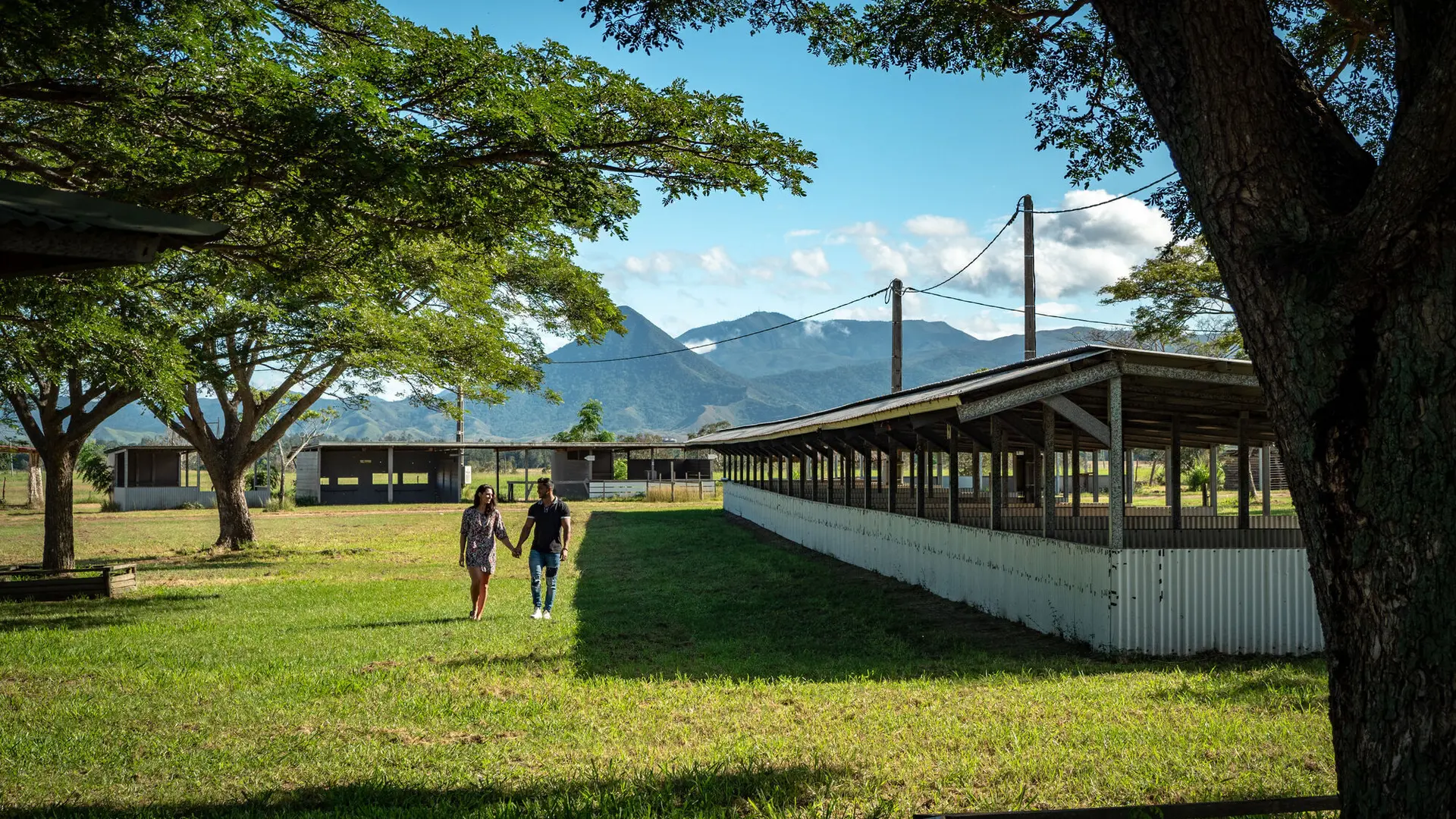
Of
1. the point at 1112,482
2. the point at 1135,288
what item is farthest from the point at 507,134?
the point at 1135,288

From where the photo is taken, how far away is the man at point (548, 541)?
1154 centimetres

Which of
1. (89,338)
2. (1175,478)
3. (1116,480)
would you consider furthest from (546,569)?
(1175,478)

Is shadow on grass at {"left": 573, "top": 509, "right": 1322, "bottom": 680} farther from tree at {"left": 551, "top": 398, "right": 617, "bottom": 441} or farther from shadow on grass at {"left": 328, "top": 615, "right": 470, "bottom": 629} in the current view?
tree at {"left": 551, "top": 398, "right": 617, "bottom": 441}

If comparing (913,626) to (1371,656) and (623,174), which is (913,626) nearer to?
(623,174)

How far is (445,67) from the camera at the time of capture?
8.13 meters

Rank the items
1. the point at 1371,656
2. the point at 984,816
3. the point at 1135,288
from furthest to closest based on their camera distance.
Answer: the point at 1135,288 < the point at 984,816 < the point at 1371,656

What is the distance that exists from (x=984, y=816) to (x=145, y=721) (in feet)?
17.8

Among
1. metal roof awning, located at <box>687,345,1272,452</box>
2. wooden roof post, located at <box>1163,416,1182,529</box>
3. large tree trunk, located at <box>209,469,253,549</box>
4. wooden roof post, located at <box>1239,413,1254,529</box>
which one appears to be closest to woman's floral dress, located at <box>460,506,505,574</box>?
metal roof awning, located at <box>687,345,1272,452</box>

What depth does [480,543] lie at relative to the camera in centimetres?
1128

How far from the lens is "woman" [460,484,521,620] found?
11219mm

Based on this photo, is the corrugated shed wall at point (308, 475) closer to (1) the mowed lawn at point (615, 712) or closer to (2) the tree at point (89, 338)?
(2) the tree at point (89, 338)

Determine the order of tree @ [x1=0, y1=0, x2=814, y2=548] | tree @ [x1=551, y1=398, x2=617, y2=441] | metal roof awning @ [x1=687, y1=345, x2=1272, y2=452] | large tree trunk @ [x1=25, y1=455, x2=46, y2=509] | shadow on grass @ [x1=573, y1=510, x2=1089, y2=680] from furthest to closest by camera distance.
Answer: tree @ [x1=551, y1=398, x2=617, y2=441] < large tree trunk @ [x1=25, y1=455, x2=46, y2=509] < metal roof awning @ [x1=687, y1=345, x2=1272, y2=452] < shadow on grass @ [x1=573, y1=510, x2=1089, y2=680] < tree @ [x1=0, y1=0, x2=814, y2=548]

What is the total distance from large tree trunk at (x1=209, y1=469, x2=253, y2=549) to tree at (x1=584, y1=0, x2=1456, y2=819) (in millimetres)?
21529

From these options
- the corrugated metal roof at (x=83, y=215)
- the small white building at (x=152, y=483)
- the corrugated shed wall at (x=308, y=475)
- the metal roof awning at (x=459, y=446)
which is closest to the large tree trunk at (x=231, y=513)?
the corrugated metal roof at (x=83, y=215)
